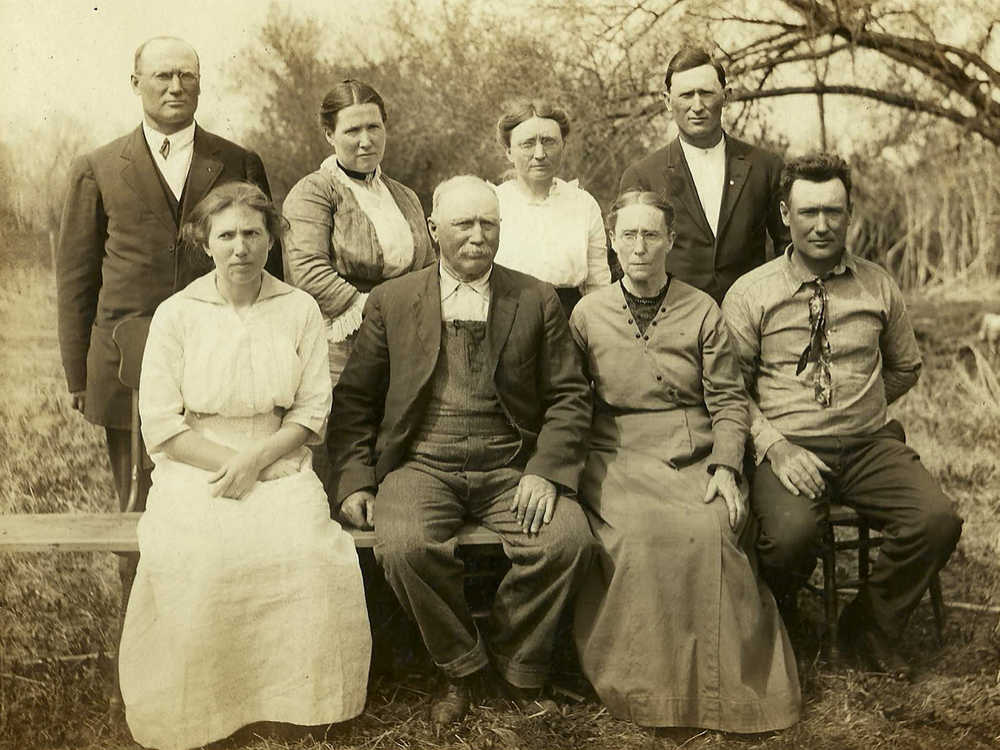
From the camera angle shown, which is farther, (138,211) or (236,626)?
(138,211)

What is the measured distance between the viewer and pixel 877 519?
3.39 metres

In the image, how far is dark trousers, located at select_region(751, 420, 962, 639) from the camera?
325 centimetres

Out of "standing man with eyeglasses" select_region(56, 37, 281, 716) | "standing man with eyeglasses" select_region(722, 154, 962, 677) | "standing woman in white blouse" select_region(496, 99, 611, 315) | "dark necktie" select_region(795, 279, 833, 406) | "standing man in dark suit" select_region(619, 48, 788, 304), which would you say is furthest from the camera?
"standing man in dark suit" select_region(619, 48, 788, 304)

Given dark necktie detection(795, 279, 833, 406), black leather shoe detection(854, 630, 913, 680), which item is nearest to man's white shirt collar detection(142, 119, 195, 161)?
dark necktie detection(795, 279, 833, 406)

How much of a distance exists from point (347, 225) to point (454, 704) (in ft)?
5.81

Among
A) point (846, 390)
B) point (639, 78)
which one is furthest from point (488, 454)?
point (639, 78)

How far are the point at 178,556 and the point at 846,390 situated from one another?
2.30 metres

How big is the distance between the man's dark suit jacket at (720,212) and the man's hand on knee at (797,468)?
0.79m

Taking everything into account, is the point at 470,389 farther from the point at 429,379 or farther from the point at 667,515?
the point at 667,515

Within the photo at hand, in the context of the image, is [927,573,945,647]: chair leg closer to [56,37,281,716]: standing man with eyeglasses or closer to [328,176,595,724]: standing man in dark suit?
[328,176,595,724]: standing man in dark suit

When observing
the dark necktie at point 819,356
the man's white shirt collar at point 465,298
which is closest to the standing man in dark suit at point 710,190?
the dark necktie at point 819,356

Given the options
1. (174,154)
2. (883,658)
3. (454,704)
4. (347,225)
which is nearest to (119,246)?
(174,154)

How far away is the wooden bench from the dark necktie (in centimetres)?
127

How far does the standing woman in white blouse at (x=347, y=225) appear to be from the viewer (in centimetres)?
368
